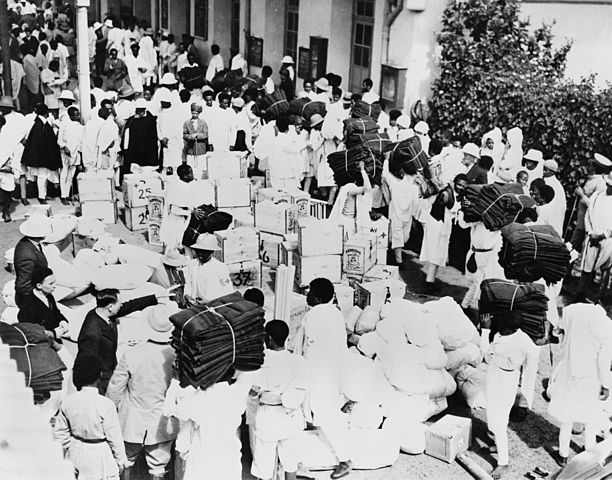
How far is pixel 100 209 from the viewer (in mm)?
12875

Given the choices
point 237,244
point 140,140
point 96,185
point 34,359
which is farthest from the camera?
point 140,140

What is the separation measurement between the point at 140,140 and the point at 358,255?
5.66m

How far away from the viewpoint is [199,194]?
11.6 meters

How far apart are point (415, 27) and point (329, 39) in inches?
140

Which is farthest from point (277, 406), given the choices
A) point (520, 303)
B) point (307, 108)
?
point (307, 108)

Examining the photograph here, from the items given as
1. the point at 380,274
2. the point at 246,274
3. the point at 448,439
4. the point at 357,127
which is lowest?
the point at 448,439

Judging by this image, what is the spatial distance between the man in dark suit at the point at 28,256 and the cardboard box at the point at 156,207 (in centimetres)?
384

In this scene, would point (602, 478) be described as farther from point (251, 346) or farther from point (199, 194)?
point (199, 194)

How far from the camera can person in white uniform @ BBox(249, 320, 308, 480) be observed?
6.54 metres

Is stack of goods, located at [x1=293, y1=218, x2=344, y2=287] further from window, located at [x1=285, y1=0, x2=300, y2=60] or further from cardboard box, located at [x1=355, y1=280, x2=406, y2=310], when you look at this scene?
window, located at [x1=285, y1=0, x2=300, y2=60]

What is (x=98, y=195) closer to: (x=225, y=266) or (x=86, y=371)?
(x=225, y=266)

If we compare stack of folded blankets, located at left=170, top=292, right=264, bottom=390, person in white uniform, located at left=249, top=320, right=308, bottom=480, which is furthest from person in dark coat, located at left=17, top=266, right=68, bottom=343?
person in white uniform, located at left=249, top=320, right=308, bottom=480

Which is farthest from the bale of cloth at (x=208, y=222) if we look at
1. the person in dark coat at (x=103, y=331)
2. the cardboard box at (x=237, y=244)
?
the person in dark coat at (x=103, y=331)

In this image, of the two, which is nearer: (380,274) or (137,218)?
(380,274)
